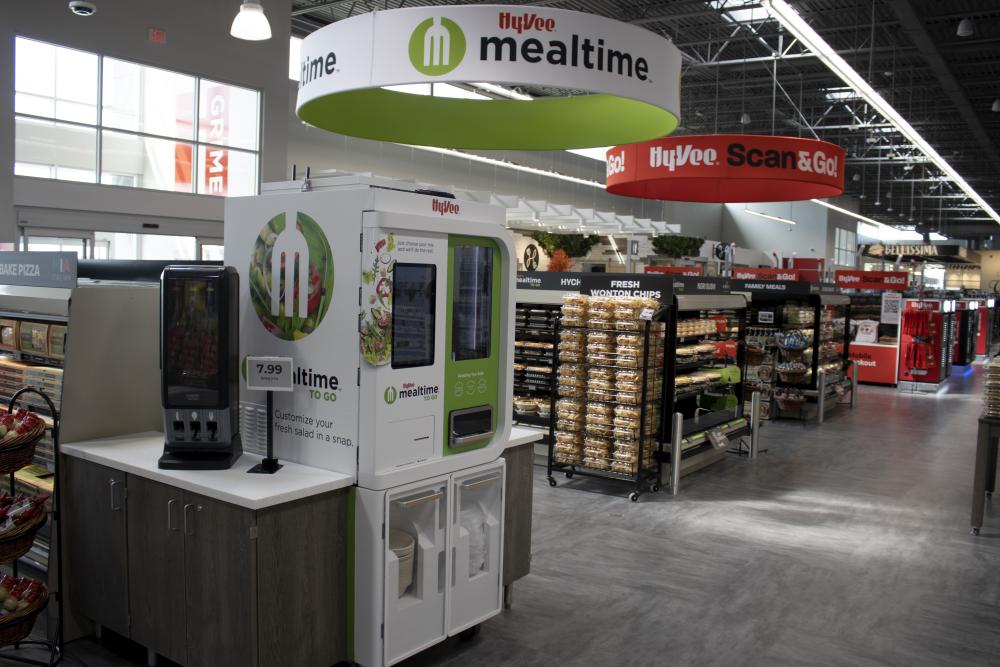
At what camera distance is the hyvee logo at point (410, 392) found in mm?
3488

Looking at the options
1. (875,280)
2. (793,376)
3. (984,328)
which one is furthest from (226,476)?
(984,328)

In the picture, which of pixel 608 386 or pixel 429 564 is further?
pixel 608 386

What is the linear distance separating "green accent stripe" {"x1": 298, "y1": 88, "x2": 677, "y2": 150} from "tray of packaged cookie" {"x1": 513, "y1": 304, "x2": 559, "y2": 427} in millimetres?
3521

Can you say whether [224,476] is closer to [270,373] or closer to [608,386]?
[270,373]

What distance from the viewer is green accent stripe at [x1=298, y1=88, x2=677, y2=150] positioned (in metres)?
4.21

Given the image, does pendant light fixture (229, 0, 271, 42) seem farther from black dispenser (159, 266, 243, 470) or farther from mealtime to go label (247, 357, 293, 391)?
mealtime to go label (247, 357, 293, 391)

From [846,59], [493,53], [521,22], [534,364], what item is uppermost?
[846,59]

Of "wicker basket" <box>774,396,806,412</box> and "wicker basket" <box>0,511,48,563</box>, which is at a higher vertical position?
"wicker basket" <box>0,511,48,563</box>

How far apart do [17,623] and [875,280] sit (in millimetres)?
17377

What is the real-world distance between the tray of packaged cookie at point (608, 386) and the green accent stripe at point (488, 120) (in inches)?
104

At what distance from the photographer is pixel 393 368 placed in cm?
352

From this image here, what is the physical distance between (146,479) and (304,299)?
1.02 metres

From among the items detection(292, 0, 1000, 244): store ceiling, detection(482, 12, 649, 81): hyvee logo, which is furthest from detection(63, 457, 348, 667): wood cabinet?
detection(292, 0, 1000, 244): store ceiling

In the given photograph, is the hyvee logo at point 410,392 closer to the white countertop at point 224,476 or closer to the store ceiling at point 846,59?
the white countertop at point 224,476
